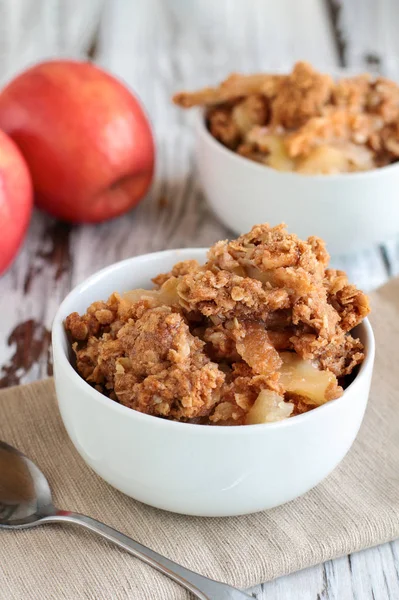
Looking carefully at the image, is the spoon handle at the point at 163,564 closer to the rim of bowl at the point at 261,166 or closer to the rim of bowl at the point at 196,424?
the rim of bowl at the point at 196,424

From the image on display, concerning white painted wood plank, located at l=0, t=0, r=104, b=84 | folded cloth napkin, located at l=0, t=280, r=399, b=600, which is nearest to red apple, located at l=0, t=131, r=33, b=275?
folded cloth napkin, located at l=0, t=280, r=399, b=600

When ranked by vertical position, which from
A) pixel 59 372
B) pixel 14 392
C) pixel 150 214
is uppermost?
pixel 59 372

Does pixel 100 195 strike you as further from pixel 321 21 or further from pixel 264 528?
pixel 321 21

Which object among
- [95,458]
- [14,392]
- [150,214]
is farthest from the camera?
[150,214]

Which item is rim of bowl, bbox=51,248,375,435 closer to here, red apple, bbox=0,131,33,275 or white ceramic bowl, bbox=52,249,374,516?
white ceramic bowl, bbox=52,249,374,516

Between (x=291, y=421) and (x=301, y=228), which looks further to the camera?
(x=301, y=228)

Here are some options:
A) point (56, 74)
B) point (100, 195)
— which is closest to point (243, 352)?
point (100, 195)

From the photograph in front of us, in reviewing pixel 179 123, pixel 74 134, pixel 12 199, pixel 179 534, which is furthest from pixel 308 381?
pixel 179 123
